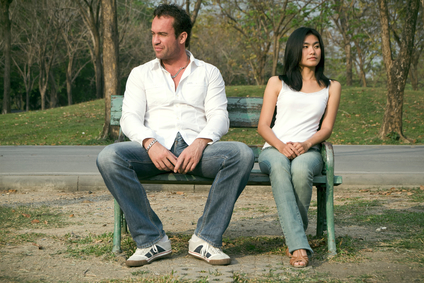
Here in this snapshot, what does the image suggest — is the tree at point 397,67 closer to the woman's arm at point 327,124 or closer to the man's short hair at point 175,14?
the woman's arm at point 327,124

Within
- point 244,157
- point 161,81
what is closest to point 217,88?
point 161,81

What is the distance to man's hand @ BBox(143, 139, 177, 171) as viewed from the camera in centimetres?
342

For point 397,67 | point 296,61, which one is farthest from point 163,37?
point 397,67

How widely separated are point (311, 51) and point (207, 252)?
188 centimetres

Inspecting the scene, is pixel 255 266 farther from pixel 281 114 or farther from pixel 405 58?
pixel 405 58

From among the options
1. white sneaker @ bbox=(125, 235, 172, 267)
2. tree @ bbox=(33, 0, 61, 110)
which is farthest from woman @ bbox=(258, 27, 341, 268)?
tree @ bbox=(33, 0, 61, 110)

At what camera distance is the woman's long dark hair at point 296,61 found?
3.91 m

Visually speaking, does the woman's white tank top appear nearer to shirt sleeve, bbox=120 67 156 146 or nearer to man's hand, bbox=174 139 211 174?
man's hand, bbox=174 139 211 174

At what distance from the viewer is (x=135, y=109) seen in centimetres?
378

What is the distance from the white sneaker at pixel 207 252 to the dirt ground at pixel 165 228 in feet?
0.26

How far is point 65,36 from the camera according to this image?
31.7 m

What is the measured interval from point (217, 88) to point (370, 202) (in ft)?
8.71

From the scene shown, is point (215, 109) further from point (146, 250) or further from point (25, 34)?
point (25, 34)

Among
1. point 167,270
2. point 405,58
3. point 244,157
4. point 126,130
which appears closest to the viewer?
point 167,270
